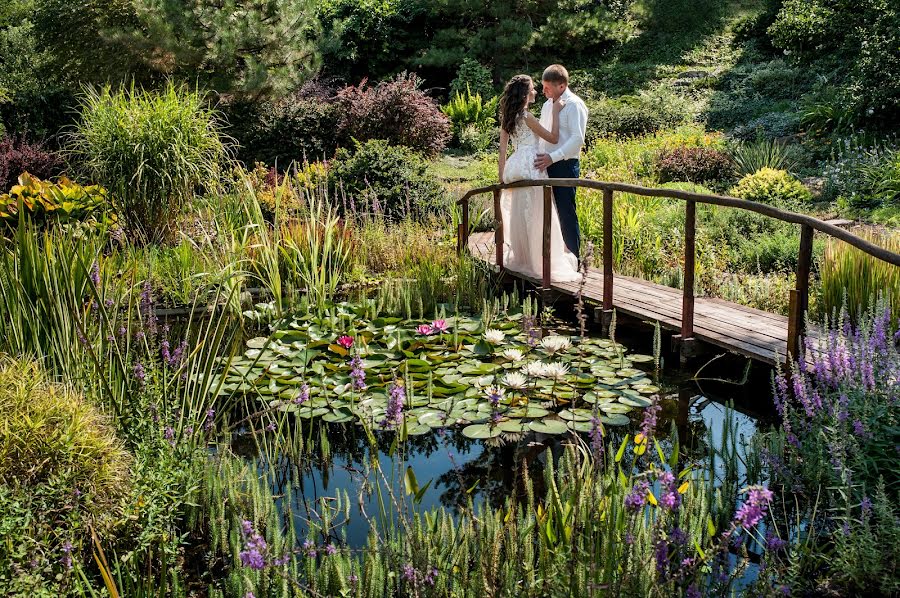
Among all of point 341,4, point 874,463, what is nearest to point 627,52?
point 341,4

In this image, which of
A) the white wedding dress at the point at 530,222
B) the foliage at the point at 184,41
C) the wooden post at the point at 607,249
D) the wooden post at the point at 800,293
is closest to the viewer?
the wooden post at the point at 800,293

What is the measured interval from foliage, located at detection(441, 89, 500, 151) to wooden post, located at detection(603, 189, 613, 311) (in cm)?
1079

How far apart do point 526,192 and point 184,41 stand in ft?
28.9

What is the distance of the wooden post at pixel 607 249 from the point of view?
5.70 metres

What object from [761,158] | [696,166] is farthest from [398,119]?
[761,158]

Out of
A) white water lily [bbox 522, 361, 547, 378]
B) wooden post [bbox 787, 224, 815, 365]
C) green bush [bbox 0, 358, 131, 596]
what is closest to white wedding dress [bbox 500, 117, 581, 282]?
white water lily [bbox 522, 361, 547, 378]

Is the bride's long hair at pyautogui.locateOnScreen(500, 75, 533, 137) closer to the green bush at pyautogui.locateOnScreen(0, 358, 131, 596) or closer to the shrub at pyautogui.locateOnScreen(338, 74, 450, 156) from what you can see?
the green bush at pyautogui.locateOnScreen(0, 358, 131, 596)

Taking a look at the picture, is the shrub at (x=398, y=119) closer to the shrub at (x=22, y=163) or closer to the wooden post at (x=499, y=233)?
the shrub at (x=22, y=163)

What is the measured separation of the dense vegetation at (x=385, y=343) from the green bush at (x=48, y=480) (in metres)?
0.01

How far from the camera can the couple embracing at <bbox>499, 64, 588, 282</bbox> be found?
6.58 metres

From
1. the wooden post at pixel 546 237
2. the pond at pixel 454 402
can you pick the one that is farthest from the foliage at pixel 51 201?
→ the wooden post at pixel 546 237

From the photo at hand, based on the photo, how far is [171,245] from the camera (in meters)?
8.03

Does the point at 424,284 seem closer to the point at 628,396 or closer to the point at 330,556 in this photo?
the point at 628,396

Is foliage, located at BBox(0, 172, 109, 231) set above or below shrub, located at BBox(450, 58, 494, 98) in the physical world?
below
